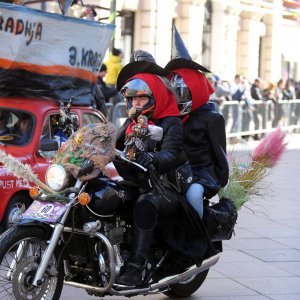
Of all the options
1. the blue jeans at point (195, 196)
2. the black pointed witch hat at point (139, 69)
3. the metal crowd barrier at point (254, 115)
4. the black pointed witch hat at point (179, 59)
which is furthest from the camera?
the metal crowd barrier at point (254, 115)

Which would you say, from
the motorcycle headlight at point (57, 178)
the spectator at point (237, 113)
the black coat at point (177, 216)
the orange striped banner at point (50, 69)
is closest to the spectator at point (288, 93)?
the spectator at point (237, 113)

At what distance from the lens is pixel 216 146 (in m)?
6.51

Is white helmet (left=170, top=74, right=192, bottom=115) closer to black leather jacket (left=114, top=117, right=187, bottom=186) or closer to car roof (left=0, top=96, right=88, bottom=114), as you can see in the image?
black leather jacket (left=114, top=117, right=187, bottom=186)

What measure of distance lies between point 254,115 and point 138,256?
56.7ft

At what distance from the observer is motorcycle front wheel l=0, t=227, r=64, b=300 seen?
5.34 m

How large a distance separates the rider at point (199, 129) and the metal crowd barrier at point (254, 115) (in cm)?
1330

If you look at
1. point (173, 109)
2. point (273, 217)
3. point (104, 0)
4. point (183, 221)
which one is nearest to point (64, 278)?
point (183, 221)

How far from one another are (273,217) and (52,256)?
19.5 feet

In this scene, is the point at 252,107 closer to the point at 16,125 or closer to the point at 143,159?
the point at 16,125

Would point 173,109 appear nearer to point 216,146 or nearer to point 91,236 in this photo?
point 216,146

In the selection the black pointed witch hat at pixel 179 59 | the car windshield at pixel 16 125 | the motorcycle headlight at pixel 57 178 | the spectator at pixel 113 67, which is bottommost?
the motorcycle headlight at pixel 57 178

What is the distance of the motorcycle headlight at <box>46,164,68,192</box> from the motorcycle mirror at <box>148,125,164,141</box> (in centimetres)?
60

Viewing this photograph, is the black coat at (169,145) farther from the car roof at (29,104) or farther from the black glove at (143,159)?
the car roof at (29,104)

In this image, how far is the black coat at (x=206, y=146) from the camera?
6.47m
